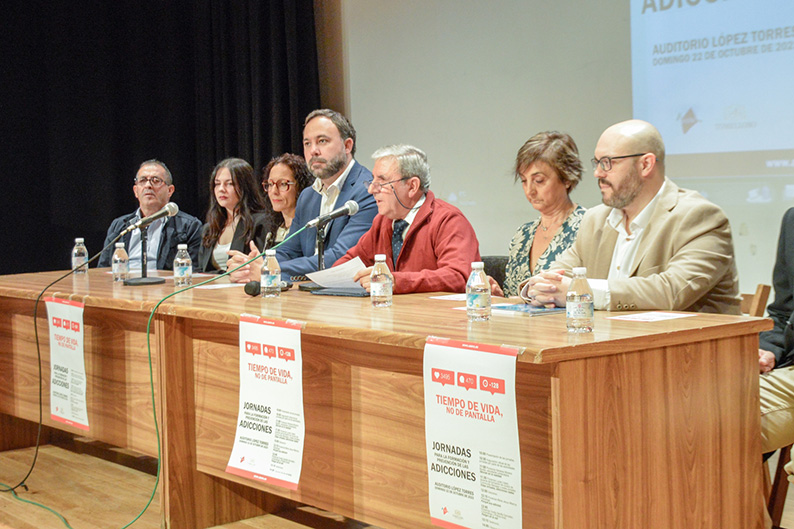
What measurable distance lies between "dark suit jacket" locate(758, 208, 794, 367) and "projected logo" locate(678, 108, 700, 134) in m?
1.38

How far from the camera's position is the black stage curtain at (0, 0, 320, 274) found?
5.22m

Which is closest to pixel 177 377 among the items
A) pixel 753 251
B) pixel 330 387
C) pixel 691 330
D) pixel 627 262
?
pixel 330 387

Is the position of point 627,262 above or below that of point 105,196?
below

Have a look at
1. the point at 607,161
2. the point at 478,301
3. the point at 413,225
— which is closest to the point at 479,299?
the point at 478,301

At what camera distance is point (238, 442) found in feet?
7.52

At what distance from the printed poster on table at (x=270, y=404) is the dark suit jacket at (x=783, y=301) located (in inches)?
51.4

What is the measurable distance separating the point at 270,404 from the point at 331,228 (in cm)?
146

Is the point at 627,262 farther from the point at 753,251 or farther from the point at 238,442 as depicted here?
the point at 753,251

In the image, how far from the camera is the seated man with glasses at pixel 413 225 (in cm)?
280

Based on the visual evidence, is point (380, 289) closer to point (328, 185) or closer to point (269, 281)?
point (269, 281)

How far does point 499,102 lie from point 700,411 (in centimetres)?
309

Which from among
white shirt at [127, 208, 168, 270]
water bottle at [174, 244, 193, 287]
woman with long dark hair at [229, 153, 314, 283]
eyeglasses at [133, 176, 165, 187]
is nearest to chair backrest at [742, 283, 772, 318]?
water bottle at [174, 244, 193, 287]

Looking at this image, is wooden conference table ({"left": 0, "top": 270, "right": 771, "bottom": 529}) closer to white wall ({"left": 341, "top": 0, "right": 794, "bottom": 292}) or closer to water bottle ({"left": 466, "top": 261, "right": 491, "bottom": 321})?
water bottle ({"left": 466, "top": 261, "right": 491, "bottom": 321})

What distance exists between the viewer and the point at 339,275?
2613mm
